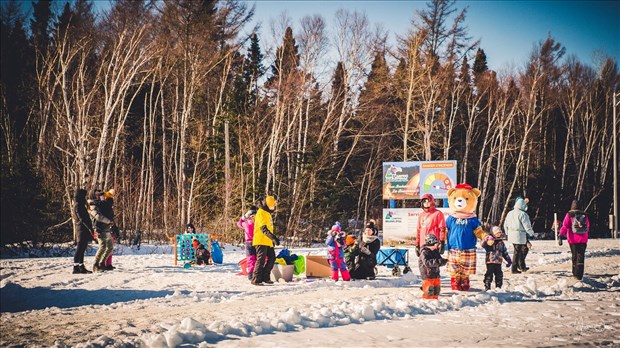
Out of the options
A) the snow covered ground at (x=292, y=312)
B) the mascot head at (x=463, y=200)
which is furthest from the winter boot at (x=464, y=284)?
the mascot head at (x=463, y=200)

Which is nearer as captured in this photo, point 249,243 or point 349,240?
point 249,243

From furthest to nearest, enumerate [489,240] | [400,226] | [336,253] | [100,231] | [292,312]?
[400,226]
[100,231]
[336,253]
[489,240]
[292,312]

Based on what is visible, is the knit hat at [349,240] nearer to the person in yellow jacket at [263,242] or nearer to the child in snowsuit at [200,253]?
the person in yellow jacket at [263,242]

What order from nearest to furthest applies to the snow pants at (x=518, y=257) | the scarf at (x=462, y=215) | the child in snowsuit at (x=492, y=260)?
the child in snowsuit at (x=492, y=260)
the scarf at (x=462, y=215)
the snow pants at (x=518, y=257)

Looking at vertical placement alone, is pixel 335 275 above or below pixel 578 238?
below

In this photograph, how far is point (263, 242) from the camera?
35.9 feet

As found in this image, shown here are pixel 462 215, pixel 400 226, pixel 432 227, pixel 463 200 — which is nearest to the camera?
pixel 432 227

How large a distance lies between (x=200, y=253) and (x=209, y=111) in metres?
18.2

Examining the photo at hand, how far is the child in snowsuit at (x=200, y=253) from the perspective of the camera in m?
14.7

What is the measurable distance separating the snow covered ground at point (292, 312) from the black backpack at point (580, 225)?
3.56 feet

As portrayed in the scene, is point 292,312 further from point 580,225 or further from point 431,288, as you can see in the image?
point 580,225

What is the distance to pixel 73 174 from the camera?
2170 cm

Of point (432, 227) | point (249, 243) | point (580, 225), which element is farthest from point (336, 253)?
point (580, 225)

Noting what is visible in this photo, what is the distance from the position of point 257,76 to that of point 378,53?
8.18 metres
